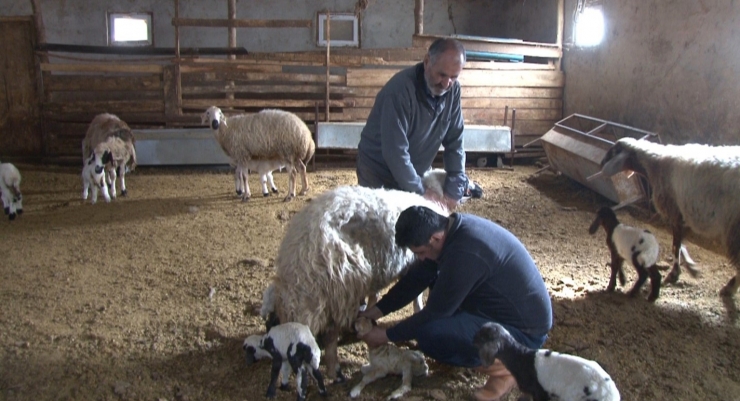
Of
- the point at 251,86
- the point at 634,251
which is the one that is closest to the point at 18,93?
the point at 251,86

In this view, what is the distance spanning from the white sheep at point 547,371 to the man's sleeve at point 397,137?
1.52 meters

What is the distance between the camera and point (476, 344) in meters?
2.69

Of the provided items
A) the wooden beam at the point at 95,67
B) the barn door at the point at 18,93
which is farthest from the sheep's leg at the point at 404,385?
the barn door at the point at 18,93

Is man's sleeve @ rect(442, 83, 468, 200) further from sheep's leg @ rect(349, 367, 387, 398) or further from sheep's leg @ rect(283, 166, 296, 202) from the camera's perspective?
sheep's leg @ rect(283, 166, 296, 202)

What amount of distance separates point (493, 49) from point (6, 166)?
27.1 ft

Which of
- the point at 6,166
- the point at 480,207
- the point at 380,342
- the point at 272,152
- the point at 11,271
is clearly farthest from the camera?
the point at 272,152

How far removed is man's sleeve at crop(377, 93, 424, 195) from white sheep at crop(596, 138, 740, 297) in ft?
8.24

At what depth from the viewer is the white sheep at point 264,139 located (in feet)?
26.5

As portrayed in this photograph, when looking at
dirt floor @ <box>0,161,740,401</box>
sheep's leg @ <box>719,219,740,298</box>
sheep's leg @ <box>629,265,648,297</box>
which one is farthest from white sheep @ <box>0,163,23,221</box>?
sheep's leg @ <box>719,219,740,298</box>

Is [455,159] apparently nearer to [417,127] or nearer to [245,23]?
[417,127]

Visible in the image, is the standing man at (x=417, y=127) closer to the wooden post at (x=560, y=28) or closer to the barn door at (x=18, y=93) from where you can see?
the wooden post at (x=560, y=28)

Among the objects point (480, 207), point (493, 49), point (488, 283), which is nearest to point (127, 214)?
point (480, 207)

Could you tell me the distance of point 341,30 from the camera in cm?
1402

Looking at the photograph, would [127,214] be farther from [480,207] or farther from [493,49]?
[493,49]
